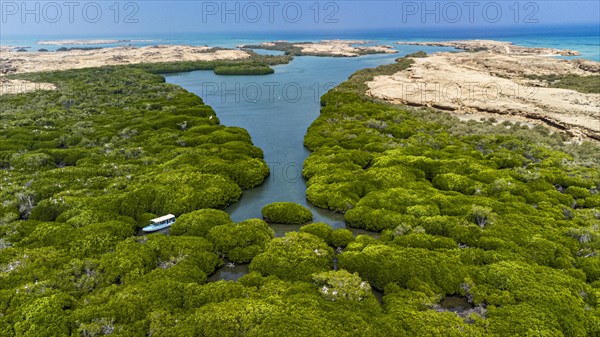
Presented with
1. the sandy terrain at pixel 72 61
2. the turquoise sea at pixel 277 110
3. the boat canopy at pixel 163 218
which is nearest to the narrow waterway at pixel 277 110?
the turquoise sea at pixel 277 110

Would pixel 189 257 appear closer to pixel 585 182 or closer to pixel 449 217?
pixel 449 217

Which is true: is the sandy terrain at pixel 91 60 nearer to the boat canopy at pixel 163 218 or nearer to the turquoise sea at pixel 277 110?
the turquoise sea at pixel 277 110

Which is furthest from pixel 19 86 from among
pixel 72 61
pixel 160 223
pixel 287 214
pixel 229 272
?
pixel 229 272

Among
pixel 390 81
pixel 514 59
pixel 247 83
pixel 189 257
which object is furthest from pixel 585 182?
pixel 514 59

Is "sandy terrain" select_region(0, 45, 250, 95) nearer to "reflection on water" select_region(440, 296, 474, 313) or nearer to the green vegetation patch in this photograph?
the green vegetation patch

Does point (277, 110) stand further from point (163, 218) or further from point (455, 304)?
point (455, 304)
